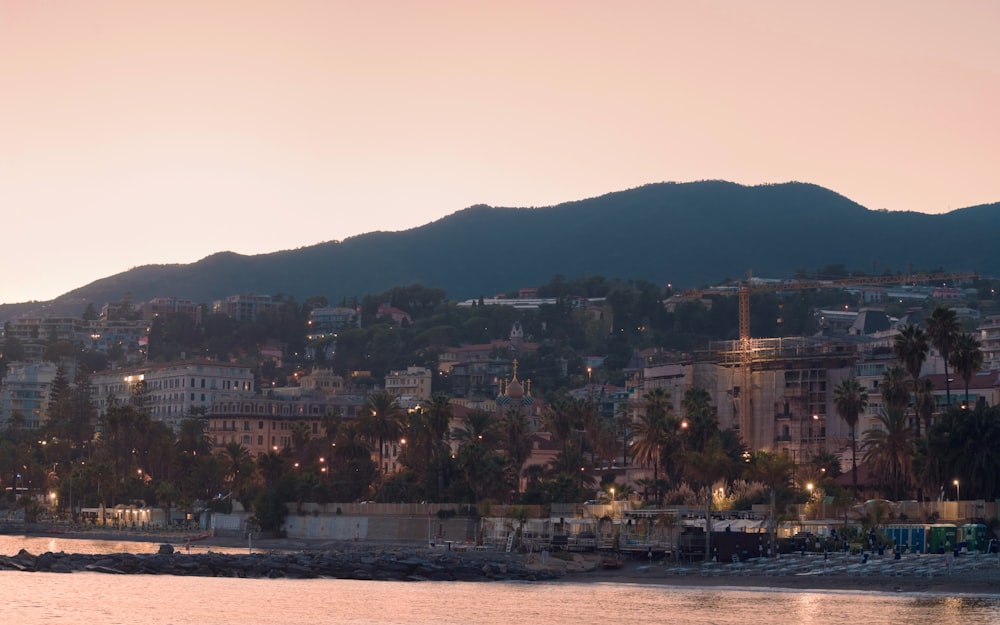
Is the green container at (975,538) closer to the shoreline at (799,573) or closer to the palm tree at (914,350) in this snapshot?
the shoreline at (799,573)

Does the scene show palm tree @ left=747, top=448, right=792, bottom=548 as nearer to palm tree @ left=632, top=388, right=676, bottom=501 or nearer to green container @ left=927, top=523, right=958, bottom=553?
palm tree @ left=632, top=388, right=676, bottom=501

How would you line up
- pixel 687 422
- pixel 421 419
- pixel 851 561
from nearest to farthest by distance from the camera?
1. pixel 851 561
2. pixel 687 422
3. pixel 421 419

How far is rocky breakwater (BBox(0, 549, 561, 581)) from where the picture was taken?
10938cm

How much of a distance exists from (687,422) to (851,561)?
123ft

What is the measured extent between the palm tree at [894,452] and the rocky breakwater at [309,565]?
2800 centimetres

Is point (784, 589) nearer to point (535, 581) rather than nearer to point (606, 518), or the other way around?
point (535, 581)

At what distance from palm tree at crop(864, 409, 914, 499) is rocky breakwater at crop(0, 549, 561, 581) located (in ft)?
91.9

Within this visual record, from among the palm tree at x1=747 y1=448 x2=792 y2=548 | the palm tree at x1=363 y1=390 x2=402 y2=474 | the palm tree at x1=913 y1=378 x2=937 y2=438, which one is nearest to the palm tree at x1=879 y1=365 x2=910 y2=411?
the palm tree at x1=913 y1=378 x2=937 y2=438

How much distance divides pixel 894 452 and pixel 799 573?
2160cm

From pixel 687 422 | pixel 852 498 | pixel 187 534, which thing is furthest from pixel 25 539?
pixel 852 498

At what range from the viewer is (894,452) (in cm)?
11694

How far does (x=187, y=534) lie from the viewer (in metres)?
163

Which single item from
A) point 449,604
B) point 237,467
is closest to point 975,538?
point 449,604

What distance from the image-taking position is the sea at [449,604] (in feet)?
264
